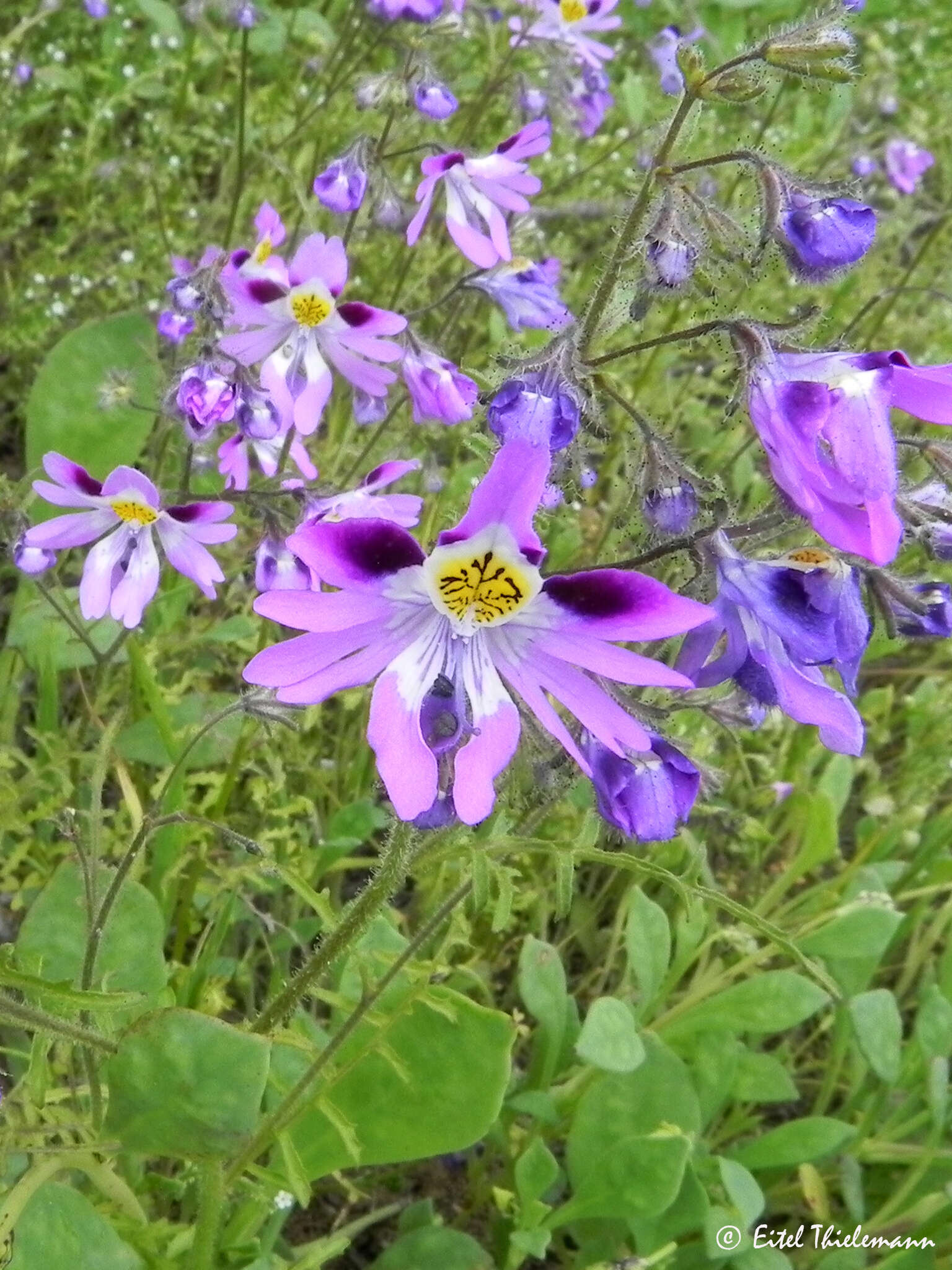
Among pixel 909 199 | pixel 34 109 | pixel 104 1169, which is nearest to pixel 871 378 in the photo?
pixel 104 1169

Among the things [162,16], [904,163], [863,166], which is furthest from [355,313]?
[904,163]

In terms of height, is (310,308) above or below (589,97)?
below

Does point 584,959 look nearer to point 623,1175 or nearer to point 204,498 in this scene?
point 623,1175

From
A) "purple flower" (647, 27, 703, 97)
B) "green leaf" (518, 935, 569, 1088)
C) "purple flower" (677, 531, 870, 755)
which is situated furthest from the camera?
"purple flower" (647, 27, 703, 97)

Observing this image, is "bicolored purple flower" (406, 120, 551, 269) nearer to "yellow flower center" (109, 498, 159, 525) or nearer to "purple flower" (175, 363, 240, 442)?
"purple flower" (175, 363, 240, 442)

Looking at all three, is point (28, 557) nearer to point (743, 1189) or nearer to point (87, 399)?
point (87, 399)

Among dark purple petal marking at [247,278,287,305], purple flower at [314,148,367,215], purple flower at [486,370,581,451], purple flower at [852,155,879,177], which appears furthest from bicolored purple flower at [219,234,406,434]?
purple flower at [852,155,879,177]
